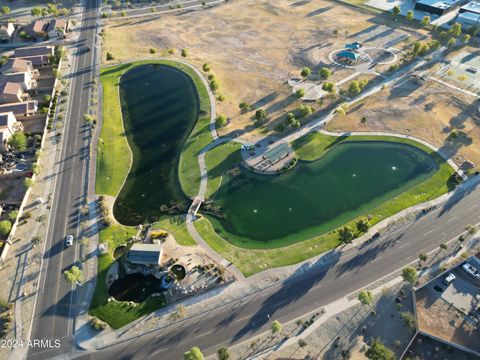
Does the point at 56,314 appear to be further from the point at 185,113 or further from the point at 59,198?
the point at 185,113

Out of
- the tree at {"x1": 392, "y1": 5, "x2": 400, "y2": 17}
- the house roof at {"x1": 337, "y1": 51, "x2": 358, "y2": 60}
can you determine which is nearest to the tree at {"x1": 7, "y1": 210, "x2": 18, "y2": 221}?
the house roof at {"x1": 337, "y1": 51, "x2": 358, "y2": 60}

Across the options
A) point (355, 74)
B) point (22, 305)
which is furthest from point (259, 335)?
point (355, 74)

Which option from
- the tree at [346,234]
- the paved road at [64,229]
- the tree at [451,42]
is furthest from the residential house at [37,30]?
the tree at [451,42]

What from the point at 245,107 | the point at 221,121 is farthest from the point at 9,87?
the point at 245,107

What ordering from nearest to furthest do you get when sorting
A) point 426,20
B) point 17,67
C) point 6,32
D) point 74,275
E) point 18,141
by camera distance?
1. point 74,275
2. point 18,141
3. point 17,67
4. point 6,32
5. point 426,20

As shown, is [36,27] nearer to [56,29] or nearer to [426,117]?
[56,29]

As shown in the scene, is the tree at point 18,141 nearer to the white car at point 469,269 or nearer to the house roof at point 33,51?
the house roof at point 33,51
